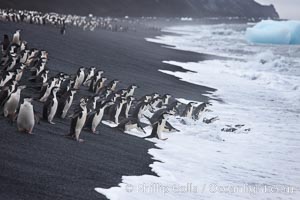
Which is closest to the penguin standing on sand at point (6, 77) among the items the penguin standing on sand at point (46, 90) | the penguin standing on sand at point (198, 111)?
the penguin standing on sand at point (46, 90)

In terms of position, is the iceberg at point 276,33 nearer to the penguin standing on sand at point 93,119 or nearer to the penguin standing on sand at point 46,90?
the penguin standing on sand at point 46,90

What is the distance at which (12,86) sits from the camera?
9.02 metres

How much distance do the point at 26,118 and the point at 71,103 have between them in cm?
306

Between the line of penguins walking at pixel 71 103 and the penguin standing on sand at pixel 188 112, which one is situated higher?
the line of penguins walking at pixel 71 103

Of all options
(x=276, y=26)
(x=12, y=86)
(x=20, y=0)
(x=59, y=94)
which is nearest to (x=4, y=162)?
(x=12, y=86)

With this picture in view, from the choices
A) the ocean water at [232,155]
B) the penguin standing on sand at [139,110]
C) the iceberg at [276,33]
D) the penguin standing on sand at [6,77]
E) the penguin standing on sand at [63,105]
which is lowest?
the ocean water at [232,155]

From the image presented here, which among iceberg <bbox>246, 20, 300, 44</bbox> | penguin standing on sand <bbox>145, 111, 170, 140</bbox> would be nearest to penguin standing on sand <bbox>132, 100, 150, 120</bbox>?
penguin standing on sand <bbox>145, 111, 170, 140</bbox>

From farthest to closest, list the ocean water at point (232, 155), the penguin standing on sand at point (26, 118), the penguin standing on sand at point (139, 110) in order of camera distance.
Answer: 1. the penguin standing on sand at point (139, 110)
2. the penguin standing on sand at point (26, 118)
3. the ocean water at point (232, 155)

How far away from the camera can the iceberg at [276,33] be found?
46.7 metres

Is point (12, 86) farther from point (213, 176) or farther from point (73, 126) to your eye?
point (213, 176)

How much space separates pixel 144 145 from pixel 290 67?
20780 millimetres

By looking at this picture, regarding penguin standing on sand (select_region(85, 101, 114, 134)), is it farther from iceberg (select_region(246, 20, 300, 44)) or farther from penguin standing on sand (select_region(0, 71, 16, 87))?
iceberg (select_region(246, 20, 300, 44))

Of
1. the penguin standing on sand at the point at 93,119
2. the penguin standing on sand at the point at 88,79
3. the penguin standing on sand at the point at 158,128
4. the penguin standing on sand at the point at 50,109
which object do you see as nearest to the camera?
the penguin standing on sand at the point at 50,109

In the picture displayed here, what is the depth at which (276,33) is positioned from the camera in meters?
47.4
